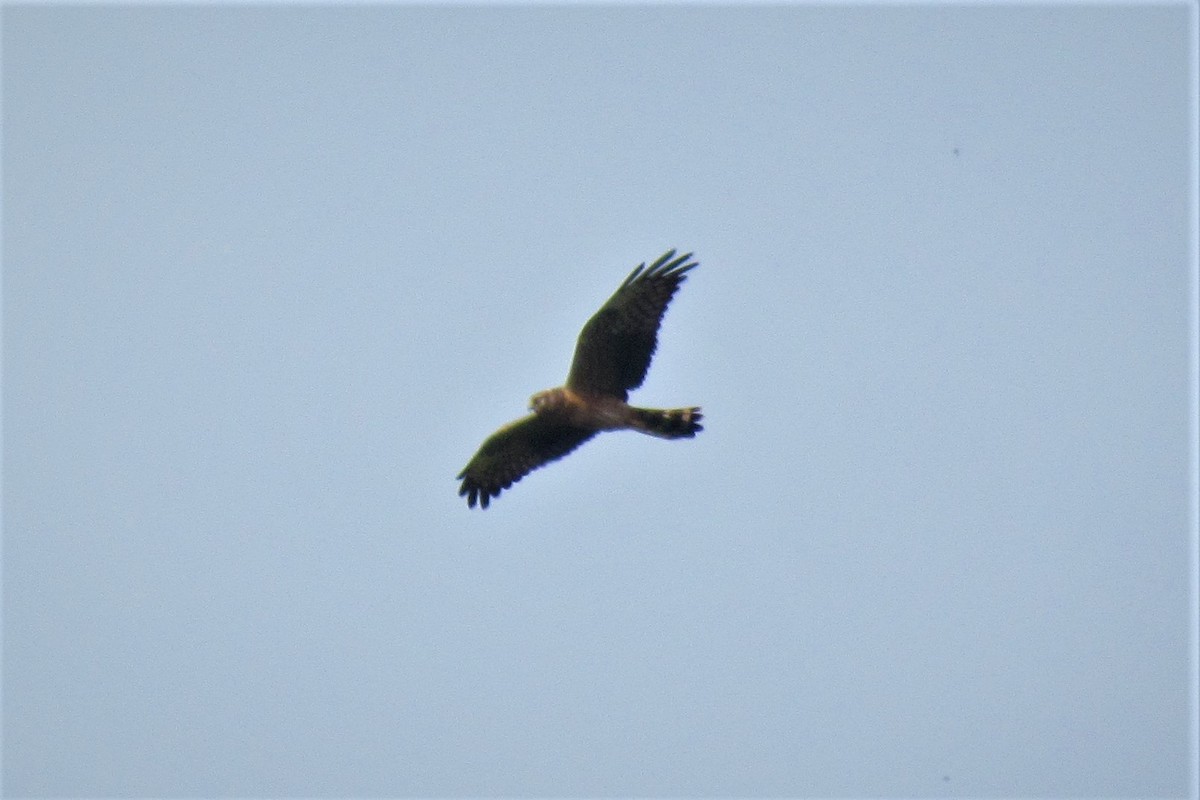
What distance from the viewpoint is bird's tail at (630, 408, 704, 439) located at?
13547 mm

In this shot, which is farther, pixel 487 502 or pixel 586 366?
pixel 487 502

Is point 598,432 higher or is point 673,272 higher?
point 673,272

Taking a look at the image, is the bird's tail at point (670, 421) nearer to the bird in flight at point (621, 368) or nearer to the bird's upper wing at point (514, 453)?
the bird in flight at point (621, 368)

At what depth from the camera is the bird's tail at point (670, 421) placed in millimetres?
13547

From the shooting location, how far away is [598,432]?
14.3 meters

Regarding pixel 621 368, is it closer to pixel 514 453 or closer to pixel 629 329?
pixel 629 329

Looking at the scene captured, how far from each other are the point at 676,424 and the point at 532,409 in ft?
4.27

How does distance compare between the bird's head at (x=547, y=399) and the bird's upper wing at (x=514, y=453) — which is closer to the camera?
the bird's head at (x=547, y=399)

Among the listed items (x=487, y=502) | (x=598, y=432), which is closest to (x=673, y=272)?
(x=598, y=432)

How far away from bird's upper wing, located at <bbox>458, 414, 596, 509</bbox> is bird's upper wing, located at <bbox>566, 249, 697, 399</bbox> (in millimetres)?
809

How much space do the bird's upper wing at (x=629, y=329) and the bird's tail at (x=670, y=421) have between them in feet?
0.94

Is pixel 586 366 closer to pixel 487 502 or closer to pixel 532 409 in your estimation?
pixel 532 409

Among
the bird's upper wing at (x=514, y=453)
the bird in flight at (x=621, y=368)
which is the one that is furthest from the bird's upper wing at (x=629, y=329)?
the bird's upper wing at (x=514, y=453)

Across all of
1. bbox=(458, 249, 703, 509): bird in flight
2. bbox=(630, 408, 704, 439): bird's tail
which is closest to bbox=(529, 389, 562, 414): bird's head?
bbox=(458, 249, 703, 509): bird in flight
